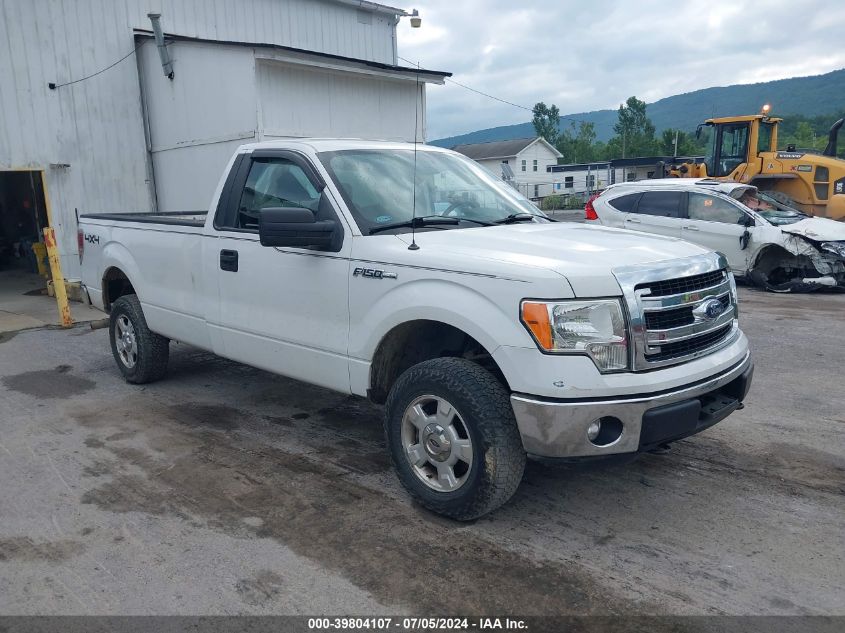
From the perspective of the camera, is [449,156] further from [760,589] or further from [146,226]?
[760,589]

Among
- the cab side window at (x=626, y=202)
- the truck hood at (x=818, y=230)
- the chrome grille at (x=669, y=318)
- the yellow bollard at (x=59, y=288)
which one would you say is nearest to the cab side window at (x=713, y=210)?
the truck hood at (x=818, y=230)

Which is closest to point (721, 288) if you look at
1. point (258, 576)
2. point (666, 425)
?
point (666, 425)

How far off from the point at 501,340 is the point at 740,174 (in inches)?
632

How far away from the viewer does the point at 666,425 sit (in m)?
3.38

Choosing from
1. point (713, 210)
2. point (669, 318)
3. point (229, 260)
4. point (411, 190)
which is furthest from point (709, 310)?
point (713, 210)

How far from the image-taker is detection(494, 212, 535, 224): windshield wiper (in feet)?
15.4

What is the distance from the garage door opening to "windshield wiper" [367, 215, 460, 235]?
1253 cm

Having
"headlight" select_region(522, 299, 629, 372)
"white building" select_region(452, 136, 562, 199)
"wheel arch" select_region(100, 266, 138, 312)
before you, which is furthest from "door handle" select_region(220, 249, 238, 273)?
"white building" select_region(452, 136, 562, 199)

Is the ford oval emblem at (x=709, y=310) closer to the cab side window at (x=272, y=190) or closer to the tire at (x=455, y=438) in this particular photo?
the tire at (x=455, y=438)


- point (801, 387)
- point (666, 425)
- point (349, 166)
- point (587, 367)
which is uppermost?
point (349, 166)

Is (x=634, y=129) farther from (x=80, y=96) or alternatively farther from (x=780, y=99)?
(x=780, y=99)

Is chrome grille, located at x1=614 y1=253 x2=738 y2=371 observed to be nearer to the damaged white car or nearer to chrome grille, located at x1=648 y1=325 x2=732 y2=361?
chrome grille, located at x1=648 y1=325 x2=732 y2=361

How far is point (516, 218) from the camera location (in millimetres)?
4758

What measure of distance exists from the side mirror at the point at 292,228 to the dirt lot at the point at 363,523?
4.91ft
